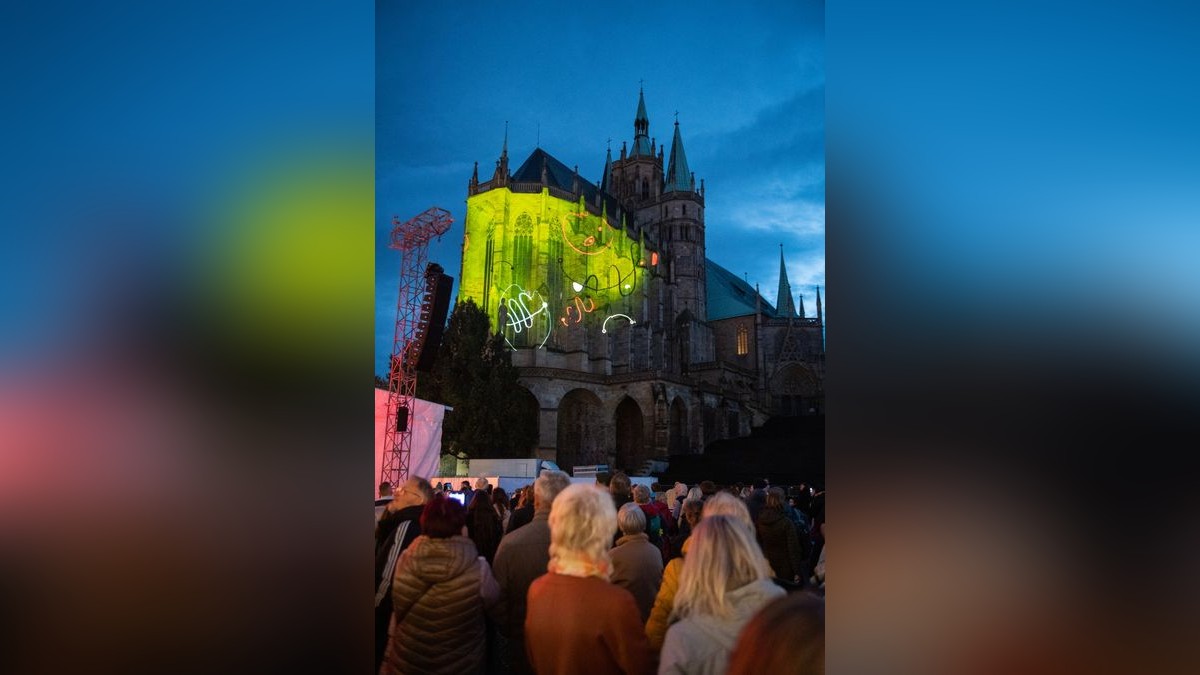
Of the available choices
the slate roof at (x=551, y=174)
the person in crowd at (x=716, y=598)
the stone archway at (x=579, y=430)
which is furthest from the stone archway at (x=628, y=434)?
the person in crowd at (x=716, y=598)

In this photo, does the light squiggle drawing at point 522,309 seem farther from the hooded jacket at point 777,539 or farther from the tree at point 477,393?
the hooded jacket at point 777,539

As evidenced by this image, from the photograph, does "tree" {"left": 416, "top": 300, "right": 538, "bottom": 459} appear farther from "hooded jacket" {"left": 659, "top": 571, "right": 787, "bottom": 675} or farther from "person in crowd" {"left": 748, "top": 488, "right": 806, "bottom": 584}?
"hooded jacket" {"left": 659, "top": 571, "right": 787, "bottom": 675}

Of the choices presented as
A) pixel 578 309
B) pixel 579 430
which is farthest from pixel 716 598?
pixel 578 309

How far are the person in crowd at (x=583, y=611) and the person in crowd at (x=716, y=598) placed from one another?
0.19 meters

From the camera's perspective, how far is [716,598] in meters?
1.92

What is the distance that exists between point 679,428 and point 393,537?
30.6 meters

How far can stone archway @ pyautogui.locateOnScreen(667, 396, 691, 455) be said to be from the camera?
1291 inches

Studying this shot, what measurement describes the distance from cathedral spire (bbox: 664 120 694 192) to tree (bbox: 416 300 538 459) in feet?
81.3

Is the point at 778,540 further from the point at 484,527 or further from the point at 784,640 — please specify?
the point at 784,640
